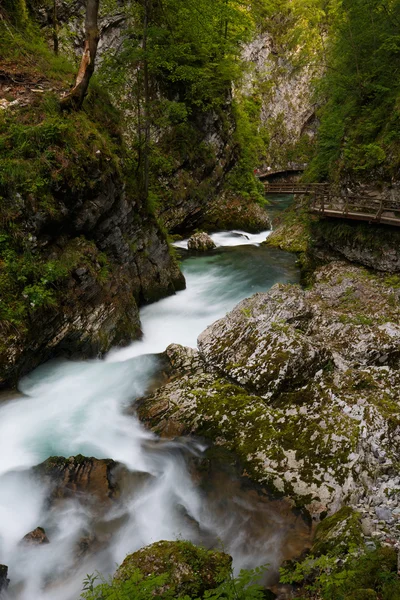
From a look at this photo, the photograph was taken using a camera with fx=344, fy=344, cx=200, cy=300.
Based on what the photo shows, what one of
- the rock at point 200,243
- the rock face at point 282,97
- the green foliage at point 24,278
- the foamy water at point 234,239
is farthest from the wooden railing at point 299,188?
the rock face at point 282,97

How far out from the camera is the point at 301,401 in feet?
22.1

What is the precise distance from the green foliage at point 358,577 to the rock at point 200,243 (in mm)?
15961

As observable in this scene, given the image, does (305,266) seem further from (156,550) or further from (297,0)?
(297,0)

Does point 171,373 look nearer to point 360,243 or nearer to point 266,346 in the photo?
point 266,346

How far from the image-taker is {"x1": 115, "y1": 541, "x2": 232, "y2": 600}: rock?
370 centimetres

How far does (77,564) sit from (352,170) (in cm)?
1592

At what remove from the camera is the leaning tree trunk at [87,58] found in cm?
808

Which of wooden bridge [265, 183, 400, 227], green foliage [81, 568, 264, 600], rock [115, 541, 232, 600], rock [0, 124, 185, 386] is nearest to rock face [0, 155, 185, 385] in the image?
rock [0, 124, 185, 386]

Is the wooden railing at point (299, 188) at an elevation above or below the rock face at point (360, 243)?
above

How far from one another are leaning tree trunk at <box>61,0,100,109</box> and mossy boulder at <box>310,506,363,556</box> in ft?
32.7

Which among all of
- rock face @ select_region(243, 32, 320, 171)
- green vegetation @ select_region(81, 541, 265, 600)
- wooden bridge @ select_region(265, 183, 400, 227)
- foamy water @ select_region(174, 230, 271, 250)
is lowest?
green vegetation @ select_region(81, 541, 265, 600)

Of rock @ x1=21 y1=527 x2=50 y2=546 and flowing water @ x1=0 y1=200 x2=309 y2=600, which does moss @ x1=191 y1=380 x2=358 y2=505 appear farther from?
rock @ x1=21 y1=527 x2=50 y2=546

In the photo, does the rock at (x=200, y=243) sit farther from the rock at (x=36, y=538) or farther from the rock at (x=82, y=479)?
the rock at (x=36, y=538)

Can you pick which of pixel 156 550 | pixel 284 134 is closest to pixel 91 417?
pixel 156 550
